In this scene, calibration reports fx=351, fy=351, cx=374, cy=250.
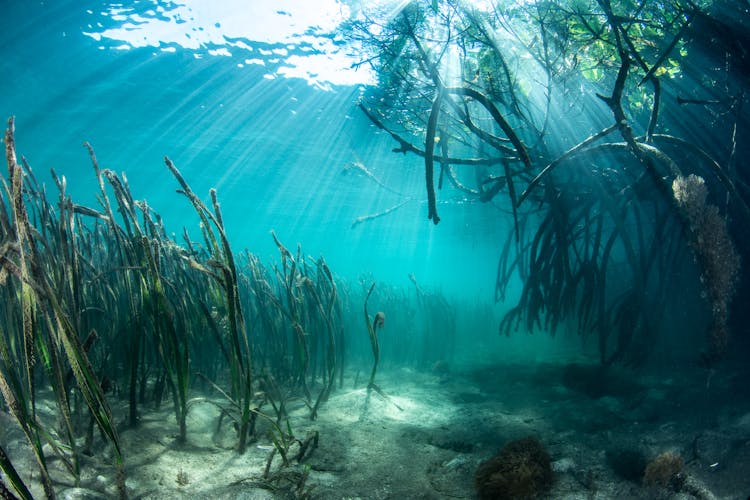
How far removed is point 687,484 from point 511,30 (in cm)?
536

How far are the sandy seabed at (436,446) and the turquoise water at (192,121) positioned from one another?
2.51m

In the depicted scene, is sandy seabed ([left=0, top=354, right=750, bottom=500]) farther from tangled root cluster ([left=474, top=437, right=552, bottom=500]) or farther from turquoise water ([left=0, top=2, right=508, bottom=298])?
turquoise water ([left=0, top=2, right=508, bottom=298])

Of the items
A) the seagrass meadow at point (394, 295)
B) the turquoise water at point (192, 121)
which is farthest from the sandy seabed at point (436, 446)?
the turquoise water at point (192, 121)

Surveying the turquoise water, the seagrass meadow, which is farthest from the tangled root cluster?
the turquoise water

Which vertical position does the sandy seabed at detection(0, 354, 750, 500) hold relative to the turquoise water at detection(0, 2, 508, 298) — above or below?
below

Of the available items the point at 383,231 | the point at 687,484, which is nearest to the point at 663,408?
the point at 687,484

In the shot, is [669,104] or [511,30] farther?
[669,104]

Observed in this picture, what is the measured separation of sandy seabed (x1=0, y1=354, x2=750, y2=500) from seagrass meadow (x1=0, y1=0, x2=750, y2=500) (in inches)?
0.9

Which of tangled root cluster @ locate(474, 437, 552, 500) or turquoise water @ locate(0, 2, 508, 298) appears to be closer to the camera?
tangled root cluster @ locate(474, 437, 552, 500)

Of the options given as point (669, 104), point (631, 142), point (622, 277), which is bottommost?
point (622, 277)

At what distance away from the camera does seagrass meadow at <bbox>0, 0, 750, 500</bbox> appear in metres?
2.09

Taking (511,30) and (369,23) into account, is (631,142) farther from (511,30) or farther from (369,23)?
(369,23)

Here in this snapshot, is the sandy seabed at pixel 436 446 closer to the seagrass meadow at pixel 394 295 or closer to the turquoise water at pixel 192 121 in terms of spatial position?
the seagrass meadow at pixel 394 295

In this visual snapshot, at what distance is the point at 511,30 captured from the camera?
4977 mm
